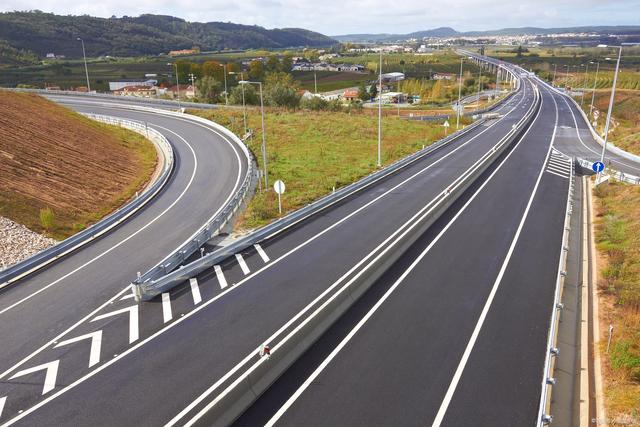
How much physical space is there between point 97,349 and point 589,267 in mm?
20942

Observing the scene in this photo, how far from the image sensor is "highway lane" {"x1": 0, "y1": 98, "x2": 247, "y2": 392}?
16703mm

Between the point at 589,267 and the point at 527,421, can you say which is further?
the point at 589,267

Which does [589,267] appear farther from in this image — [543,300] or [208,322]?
[208,322]

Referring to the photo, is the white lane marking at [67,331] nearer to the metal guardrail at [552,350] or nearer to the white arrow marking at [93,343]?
the white arrow marking at [93,343]

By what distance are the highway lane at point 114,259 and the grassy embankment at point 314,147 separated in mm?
4141

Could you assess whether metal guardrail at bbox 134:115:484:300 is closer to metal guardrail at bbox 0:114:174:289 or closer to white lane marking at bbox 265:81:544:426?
metal guardrail at bbox 0:114:174:289

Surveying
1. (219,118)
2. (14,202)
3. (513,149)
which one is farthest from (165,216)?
(219,118)

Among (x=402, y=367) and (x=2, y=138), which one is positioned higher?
(x=2, y=138)

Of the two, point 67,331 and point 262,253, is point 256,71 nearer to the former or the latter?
point 262,253

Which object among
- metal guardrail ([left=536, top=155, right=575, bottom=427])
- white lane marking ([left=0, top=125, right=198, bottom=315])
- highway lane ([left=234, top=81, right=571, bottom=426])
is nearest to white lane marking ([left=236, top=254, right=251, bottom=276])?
highway lane ([left=234, top=81, right=571, bottom=426])

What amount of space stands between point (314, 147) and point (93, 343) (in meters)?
42.1

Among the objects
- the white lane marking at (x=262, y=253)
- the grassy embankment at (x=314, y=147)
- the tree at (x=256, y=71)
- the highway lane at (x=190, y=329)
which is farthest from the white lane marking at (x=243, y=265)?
the tree at (x=256, y=71)

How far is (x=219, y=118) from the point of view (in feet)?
236

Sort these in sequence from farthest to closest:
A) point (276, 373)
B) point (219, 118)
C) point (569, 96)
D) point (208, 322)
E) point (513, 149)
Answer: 1. point (569, 96)
2. point (219, 118)
3. point (513, 149)
4. point (208, 322)
5. point (276, 373)
